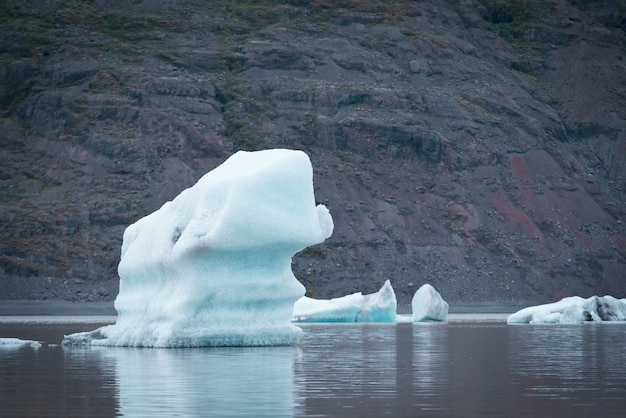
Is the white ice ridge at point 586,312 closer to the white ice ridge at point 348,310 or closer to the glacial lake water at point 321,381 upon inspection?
the white ice ridge at point 348,310

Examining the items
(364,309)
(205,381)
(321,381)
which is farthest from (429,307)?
(205,381)

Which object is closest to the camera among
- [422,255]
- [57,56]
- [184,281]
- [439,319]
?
[184,281]

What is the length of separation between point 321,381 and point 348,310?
135ft

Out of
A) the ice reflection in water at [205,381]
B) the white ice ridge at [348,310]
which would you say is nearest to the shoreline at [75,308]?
the white ice ridge at [348,310]

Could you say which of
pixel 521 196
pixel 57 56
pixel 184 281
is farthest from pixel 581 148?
pixel 184 281

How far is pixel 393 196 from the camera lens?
100750 mm

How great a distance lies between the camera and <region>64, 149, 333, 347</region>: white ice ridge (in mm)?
30281

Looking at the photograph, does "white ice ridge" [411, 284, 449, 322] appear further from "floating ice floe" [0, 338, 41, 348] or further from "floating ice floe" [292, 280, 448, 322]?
"floating ice floe" [0, 338, 41, 348]

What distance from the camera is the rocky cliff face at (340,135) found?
9425 centimetres

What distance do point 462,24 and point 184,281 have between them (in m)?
99.1

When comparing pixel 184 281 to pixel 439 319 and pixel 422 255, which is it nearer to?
A: pixel 439 319

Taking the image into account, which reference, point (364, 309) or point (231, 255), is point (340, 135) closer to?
point (364, 309)

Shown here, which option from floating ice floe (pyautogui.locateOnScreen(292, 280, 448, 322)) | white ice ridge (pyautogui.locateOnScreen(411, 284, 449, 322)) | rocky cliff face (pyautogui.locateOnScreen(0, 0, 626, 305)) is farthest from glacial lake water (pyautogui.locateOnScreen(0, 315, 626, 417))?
rocky cliff face (pyautogui.locateOnScreen(0, 0, 626, 305))

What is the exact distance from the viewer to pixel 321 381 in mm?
22328
